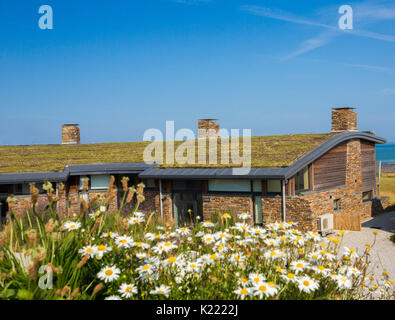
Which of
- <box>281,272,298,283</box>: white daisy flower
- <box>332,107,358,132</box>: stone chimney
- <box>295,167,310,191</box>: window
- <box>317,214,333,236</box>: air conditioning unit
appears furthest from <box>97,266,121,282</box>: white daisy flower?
<box>332,107,358,132</box>: stone chimney

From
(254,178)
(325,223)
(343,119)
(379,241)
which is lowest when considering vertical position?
(379,241)

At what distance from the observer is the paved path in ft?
38.1

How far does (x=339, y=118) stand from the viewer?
66.4 ft

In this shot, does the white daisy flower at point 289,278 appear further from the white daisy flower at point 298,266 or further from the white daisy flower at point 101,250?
the white daisy flower at point 101,250

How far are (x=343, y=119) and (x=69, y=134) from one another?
18779 millimetres

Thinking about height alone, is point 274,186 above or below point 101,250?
above

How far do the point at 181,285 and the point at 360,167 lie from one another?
1974 centimetres

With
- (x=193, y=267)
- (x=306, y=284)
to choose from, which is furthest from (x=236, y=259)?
(x=306, y=284)

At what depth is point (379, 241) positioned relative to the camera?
50.1ft

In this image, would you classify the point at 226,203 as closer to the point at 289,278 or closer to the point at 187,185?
the point at 187,185

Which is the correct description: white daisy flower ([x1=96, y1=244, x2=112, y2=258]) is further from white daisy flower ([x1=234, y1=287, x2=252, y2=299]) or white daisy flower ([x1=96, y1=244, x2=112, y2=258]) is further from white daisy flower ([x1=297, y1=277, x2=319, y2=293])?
white daisy flower ([x1=297, y1=277, x2=319, y2=293])

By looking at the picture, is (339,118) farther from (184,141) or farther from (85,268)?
(85,268)

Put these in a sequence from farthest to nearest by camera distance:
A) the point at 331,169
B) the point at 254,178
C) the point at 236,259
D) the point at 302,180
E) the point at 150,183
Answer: the point at 150,183
the point at 331,169
the point at 302,180
the point at 254,178
the point at 236,259
